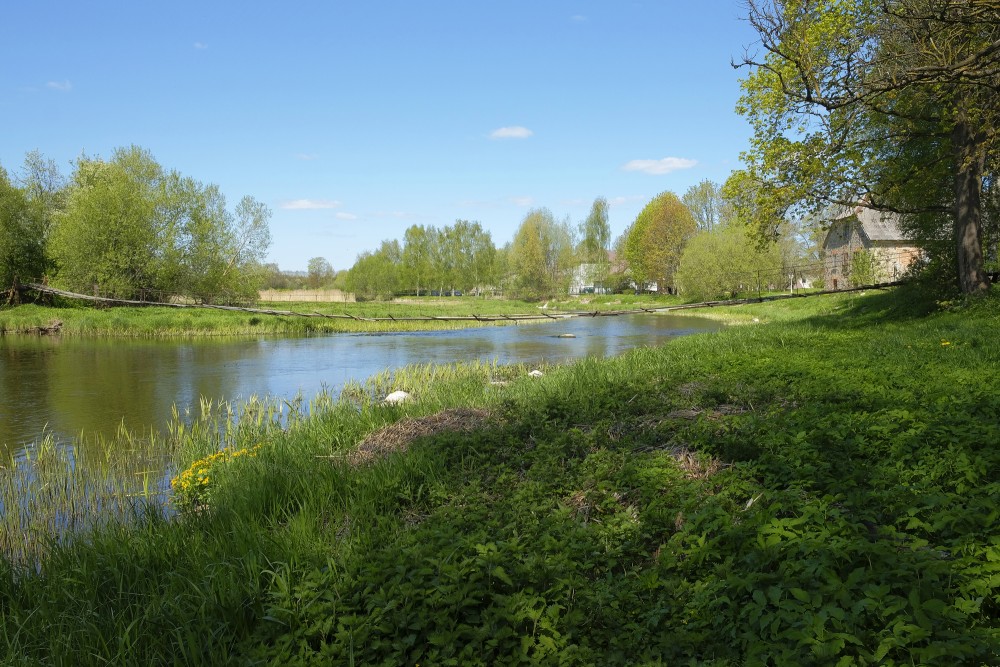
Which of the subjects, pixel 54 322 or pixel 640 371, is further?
pixel 54 322

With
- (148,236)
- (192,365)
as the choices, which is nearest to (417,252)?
(148,236)

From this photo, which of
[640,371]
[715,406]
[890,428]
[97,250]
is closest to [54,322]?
[97,250]

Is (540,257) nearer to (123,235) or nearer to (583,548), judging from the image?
(123,235)

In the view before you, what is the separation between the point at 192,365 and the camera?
23.6 m

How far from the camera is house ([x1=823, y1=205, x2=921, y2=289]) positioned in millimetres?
40719

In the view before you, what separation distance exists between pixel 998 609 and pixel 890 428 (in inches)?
122

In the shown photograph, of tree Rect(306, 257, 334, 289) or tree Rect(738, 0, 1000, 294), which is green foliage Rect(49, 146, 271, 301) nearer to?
tree Rect(738, 0, 1000, 294)

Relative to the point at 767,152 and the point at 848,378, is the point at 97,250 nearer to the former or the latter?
the point at 767,152

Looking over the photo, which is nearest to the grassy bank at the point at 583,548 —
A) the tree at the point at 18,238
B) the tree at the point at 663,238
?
the tree at the point at 18,238

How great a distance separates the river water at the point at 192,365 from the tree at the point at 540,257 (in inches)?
1647

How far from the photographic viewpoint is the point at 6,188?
45.7 meters

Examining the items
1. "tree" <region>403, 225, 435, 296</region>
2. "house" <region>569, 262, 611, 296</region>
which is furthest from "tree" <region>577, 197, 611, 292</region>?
"tree" <region>403, 225, 435, 296</region>

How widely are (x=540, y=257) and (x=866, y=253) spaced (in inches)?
1709

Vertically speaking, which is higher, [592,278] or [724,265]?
[592,278]
